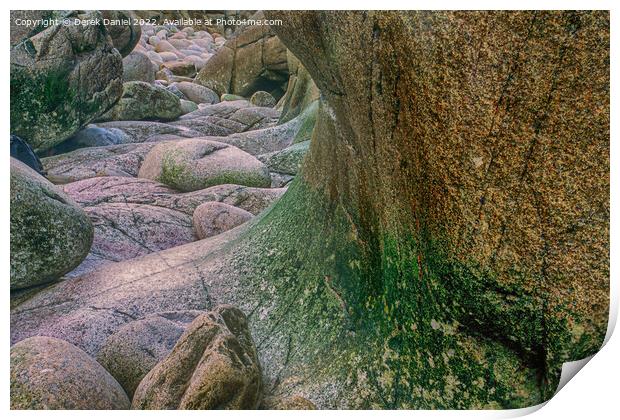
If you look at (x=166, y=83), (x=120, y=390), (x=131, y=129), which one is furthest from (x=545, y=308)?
(x=166, y=83)

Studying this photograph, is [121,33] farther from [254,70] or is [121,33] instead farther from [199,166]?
[254,70]

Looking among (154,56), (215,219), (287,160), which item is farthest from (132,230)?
(154,56)

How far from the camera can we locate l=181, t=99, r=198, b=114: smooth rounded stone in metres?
8.65

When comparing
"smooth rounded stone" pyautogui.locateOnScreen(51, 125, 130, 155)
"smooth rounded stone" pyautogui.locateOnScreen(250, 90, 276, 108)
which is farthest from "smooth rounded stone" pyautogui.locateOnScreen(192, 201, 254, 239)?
"smooth rounded stone" pyautogui.locateOnScreen(250, 90, 276, 108)

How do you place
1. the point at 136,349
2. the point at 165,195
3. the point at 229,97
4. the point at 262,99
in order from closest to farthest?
the point at 136,349 → the point at 165,195 → the point at 229,97 → the point at 262,99

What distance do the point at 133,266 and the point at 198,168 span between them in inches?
67.8

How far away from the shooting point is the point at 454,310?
85.0 inches

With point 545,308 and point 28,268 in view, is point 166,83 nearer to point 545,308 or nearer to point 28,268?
point 28,268

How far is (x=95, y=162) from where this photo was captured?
19.0 feet

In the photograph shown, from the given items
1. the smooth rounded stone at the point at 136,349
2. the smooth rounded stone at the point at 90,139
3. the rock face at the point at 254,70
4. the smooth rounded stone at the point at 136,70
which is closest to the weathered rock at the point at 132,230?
the smooth rounded stone at the point at 136,349

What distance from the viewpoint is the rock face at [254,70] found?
9828 millimetres

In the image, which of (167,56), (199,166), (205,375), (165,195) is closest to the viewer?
(205,375)

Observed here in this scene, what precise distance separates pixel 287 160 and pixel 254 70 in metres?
4.53

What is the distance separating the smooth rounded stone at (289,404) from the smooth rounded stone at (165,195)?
2.27m
